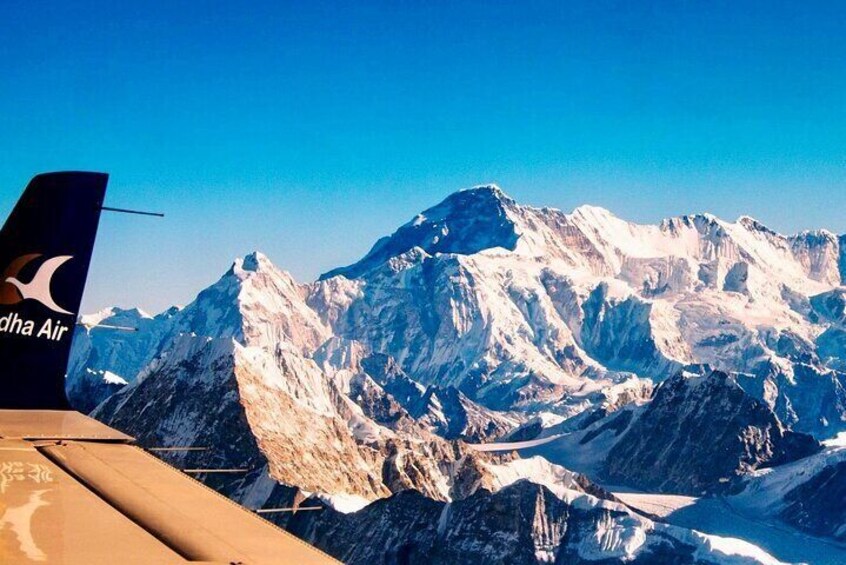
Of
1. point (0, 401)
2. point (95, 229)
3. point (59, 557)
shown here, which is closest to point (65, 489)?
point (59, 557)

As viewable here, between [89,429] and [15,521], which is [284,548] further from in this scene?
[89,429]

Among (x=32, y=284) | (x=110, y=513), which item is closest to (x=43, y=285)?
(x=32, y=284)

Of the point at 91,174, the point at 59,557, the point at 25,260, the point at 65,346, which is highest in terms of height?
the point at 91,174

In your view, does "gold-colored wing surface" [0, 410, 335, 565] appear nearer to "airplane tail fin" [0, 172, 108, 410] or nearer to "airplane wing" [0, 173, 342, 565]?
"airplane wing" [0, 173, 342, 565]

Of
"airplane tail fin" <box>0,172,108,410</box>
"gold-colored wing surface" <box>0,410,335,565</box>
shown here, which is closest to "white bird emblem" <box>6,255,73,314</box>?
"airplane tail fin" <box>0,172,108,410</box>

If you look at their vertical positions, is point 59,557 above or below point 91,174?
below

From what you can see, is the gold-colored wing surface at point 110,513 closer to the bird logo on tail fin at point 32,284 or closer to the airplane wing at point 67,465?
the airplane wing at point 67,465

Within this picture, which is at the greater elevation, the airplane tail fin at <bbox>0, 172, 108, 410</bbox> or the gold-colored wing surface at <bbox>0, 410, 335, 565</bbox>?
the airplane tail fin at <bbox>0, 172, 108, 410</bbox>
